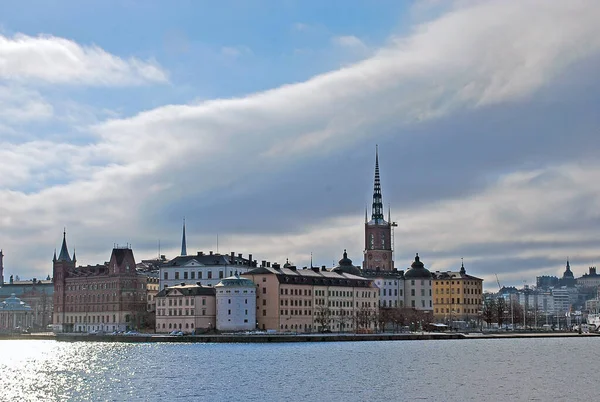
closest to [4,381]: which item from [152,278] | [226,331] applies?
[226,331]

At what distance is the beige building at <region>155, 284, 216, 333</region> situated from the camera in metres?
158

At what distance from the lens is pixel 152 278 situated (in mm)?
196125

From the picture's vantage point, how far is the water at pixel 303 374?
235 ft

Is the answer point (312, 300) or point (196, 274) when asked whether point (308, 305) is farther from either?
point (196, 274)

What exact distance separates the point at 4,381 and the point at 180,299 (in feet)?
243

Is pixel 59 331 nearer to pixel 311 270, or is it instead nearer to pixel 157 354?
pixel 311 270

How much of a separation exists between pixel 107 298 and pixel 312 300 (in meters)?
42.1

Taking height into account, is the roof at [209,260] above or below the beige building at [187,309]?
above

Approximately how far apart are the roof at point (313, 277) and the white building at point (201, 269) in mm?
11846

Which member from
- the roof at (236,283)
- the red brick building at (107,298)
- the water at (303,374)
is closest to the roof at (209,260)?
the red brick building at (107,298)

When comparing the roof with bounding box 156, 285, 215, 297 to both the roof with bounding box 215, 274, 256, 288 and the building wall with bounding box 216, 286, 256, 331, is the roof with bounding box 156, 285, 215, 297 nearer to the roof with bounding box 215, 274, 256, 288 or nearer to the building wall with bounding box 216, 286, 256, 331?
the roof with bounding box 215, 274, 256, 288

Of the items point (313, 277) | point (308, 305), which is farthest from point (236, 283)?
point (313, 277)

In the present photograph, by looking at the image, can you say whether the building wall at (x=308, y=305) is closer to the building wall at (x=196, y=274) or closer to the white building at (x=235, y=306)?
the white building at (x=235, y=306)

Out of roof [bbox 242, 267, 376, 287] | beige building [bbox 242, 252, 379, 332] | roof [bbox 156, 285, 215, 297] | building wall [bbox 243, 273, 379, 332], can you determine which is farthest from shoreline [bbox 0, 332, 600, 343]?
roof [bbox 242, 267, 376, 287]
